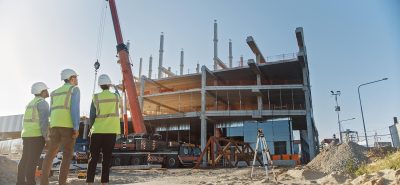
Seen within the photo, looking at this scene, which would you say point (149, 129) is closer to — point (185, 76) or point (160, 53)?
point (185, 76)

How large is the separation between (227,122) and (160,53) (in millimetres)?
19325

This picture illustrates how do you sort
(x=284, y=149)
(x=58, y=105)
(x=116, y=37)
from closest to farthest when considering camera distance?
(x=58, y=105) < (x=116, y=37) < (x=284, y=149)

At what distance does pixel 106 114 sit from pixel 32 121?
49.8 inches

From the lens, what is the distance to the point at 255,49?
32750mm

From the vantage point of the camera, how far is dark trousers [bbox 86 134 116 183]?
4.12 meters

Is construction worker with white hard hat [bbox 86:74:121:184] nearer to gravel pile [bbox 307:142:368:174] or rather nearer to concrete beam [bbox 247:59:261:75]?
gravel pile [bbox 307:142:368:174]

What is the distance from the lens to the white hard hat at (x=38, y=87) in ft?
16.0

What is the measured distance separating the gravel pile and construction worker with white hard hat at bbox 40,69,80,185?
7516 mm

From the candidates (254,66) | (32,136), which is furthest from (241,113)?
(32,136)

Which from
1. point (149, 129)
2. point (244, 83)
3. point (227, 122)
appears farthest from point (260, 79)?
point (149, 129)

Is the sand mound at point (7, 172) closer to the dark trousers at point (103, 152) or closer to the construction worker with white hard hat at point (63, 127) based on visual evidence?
the construction worker with white hard hat at point (63, 127)

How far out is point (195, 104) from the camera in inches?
1713

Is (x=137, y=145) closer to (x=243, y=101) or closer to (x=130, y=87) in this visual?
(x=130, y=87)

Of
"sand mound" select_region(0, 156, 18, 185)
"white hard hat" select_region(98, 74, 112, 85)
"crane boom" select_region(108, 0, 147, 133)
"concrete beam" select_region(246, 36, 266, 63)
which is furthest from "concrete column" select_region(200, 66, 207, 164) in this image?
"white hard hat" select_region(98, 74, 112, 85)
